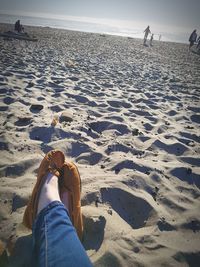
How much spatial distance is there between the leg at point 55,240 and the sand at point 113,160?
1.05 ft

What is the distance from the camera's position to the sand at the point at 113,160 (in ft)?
5.79

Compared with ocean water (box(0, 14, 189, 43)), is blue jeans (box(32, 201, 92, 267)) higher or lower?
lower

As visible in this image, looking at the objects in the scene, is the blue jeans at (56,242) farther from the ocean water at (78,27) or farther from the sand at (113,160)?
the ocean water at (78,27)

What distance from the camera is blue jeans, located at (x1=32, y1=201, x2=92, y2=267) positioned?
→ 1.21 metres

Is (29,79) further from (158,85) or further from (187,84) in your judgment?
(187,84)

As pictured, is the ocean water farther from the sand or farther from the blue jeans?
the blue jeans

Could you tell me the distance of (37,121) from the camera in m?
3.27

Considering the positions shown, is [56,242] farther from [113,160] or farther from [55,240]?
[113,160]

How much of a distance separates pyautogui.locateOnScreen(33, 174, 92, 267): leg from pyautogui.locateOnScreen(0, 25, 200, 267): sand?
319 millimetres

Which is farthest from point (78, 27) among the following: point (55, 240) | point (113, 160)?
point (55, 240)

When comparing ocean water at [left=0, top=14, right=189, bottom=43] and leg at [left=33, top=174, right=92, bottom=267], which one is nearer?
leg at [left=33, top=174, right=92, bottom=267]

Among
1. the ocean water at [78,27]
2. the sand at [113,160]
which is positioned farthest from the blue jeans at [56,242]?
the ocean water at [78,27]

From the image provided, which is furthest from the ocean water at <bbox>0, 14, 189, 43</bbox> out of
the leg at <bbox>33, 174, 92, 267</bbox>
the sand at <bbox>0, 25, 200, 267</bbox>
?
the leg at <bbox>33, 174, 92, 267</bbox>

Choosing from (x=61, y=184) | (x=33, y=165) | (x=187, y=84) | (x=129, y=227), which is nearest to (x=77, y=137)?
(x=33, y=165)
